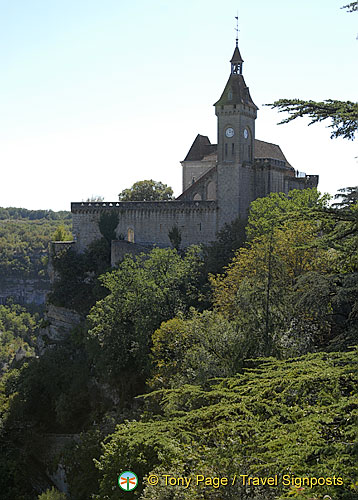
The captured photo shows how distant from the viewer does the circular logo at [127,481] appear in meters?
15.6

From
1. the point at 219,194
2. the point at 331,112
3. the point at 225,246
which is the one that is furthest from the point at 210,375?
the point at 219,194

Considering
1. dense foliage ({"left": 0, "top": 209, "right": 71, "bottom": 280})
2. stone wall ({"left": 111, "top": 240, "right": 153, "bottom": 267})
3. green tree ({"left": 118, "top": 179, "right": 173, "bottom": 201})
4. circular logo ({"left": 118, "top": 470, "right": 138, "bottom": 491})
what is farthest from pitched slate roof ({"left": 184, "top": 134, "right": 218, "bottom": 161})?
dense foliage ({"left": 0, "top": 209, "right": 71, "bottom": 280})

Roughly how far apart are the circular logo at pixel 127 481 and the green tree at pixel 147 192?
3710 cm

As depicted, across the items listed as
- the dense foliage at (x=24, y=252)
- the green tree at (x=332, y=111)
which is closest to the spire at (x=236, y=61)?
the green tree at (x=332, y=111)

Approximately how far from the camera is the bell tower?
133ft

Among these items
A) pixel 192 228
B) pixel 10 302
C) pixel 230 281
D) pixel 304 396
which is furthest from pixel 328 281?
pixel 10 302

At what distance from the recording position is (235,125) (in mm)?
40531

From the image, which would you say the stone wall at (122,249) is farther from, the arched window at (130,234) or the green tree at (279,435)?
the green tree at (279,435)

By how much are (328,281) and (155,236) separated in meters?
31.7

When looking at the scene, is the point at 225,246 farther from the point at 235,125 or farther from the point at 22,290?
the point at 22,290

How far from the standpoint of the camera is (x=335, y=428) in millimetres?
8789

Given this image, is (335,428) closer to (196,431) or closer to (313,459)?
(313,459)

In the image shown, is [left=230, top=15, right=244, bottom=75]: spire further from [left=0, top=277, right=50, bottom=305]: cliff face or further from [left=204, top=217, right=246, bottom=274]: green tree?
[left=0, top=277, right=50, bottom=305]: cliff face

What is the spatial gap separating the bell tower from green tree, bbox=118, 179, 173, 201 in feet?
40.7
